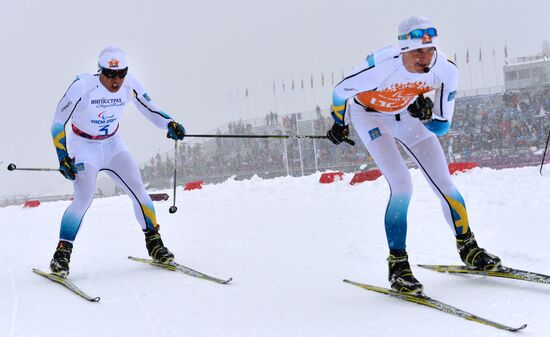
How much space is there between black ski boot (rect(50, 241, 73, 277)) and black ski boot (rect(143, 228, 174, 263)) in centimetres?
81

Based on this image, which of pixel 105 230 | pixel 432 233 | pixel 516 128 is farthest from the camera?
pixel 516 128

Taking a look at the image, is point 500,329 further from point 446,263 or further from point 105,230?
point 105,230

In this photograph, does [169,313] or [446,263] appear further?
[446,263]

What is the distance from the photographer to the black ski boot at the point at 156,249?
6.11 meters

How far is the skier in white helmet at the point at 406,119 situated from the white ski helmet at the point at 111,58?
233 centimetres

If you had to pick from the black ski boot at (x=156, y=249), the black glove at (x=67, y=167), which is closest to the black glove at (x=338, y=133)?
the black ski boot at (x=156, y=249)

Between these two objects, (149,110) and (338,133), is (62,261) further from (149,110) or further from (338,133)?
(338,133)

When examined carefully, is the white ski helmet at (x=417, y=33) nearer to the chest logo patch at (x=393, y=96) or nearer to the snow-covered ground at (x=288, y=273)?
the chest logo patch at (x=393, y=96)

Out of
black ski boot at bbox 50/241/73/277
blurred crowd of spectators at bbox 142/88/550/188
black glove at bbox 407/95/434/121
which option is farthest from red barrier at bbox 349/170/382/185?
black glove at bbox 407/95/434/121

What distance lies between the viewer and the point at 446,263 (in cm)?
531

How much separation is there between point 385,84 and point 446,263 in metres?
1.87

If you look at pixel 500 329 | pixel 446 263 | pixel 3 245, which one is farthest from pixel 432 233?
pixel 3 245

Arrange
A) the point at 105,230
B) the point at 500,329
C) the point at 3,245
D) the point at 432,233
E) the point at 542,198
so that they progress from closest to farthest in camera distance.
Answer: the point at 500,329 < the point at 432,233 < the point at 542,198 < the point at 3,245 < the point at 105,230

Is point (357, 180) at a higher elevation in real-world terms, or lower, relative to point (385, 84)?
lower
